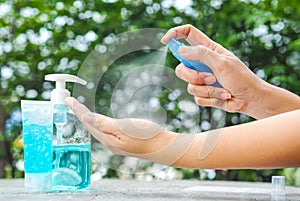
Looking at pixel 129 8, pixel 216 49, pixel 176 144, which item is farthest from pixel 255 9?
pixel 176 144

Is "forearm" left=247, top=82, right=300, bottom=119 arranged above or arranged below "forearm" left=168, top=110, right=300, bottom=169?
above

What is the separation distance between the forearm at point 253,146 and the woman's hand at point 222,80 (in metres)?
0.16

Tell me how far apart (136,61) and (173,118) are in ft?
0.50

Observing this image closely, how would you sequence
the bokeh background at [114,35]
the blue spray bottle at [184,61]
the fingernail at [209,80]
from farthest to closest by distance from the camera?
the bokeh background at [114,35] < the fingernail at [209,80] < the blue spray bottle at [184,61]

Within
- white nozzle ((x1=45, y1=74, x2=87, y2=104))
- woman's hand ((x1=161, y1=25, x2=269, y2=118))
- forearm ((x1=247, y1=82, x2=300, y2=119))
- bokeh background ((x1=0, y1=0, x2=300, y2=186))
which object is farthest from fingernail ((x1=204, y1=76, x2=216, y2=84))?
bokeh background ((x1=0, y1=0, x2=300, y2=186))

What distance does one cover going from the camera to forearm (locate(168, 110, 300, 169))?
0.87 meters

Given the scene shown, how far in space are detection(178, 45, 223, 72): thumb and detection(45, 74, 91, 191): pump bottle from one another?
22 centimetres

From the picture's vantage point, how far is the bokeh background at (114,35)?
216 centimetres

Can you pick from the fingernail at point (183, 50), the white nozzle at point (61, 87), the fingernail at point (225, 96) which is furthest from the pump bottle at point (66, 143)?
the fingernail at point (225, 96)

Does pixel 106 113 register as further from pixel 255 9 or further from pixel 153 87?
pixel 255 9

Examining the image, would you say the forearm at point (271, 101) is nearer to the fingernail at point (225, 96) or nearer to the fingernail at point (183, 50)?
the fingernail at point (225, 96)

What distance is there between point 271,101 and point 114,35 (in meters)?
1.15

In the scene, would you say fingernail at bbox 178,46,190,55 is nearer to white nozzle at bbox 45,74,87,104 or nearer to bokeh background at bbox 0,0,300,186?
white nozzle at bbox 45,74,87,104

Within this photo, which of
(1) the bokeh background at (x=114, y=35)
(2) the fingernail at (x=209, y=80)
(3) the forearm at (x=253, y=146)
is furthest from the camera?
(1) the bokeh background at (x=114, y=35)
